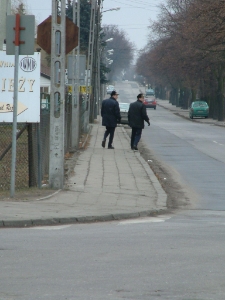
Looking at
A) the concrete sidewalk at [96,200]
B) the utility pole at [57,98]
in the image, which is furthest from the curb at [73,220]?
the utility pole at [57,98]

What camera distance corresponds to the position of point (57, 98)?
1306 cm

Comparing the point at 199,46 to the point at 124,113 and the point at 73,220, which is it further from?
the point at 73,220

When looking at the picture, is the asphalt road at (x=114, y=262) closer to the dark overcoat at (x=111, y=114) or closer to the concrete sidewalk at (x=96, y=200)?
the concrete sidewalk at (x=96, y=200)

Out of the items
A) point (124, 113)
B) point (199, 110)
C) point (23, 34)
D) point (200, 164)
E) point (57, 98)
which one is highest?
point (23, 34)

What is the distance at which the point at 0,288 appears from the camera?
584 cm

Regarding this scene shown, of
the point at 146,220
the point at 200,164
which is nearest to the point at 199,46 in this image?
the point at 200,164

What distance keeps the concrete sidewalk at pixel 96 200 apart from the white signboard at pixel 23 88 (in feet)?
4.89

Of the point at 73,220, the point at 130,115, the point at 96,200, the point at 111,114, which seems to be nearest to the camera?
the point at 73,220

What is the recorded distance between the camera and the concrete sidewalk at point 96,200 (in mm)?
9924

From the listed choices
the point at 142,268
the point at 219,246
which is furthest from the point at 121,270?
the point at 219,246

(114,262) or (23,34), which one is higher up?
(23,34)

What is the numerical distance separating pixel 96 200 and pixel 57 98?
2.24 metres

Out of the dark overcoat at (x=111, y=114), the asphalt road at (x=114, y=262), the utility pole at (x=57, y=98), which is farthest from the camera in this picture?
the dark overcoat at (x=111, y=114)

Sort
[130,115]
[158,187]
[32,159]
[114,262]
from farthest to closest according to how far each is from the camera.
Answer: [130,115]
[158,187]
[32,159]
[114,262]
